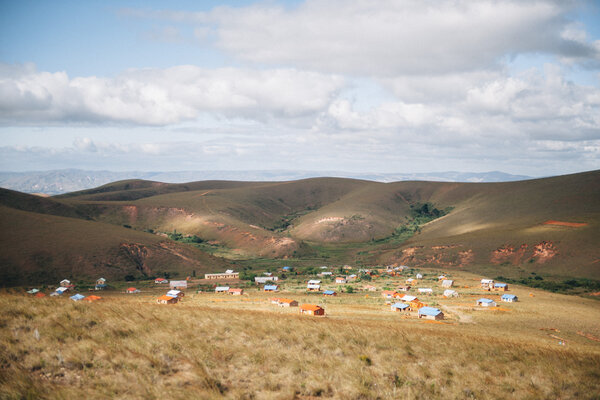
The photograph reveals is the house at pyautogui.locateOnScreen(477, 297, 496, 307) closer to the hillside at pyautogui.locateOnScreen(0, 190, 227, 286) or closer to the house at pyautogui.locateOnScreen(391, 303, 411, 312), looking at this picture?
the house at pyautogui.locateOnScreen(391, 303, 411, 312)

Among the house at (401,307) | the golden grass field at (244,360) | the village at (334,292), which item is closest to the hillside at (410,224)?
the village at (334,292)

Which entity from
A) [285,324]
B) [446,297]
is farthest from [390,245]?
[285,324]

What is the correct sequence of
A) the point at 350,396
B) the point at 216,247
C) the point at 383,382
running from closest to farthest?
1. the point at 350,396
2. the point at 383,382
3. the point at 216,247

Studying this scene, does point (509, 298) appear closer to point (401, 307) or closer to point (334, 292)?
point (401, 307)

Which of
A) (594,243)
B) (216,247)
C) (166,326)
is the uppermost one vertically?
(166,326)

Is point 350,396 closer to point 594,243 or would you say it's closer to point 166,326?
point 166,326

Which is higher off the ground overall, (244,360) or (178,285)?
(244,360)

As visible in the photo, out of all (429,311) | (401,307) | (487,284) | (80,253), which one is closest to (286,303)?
(401,307)
